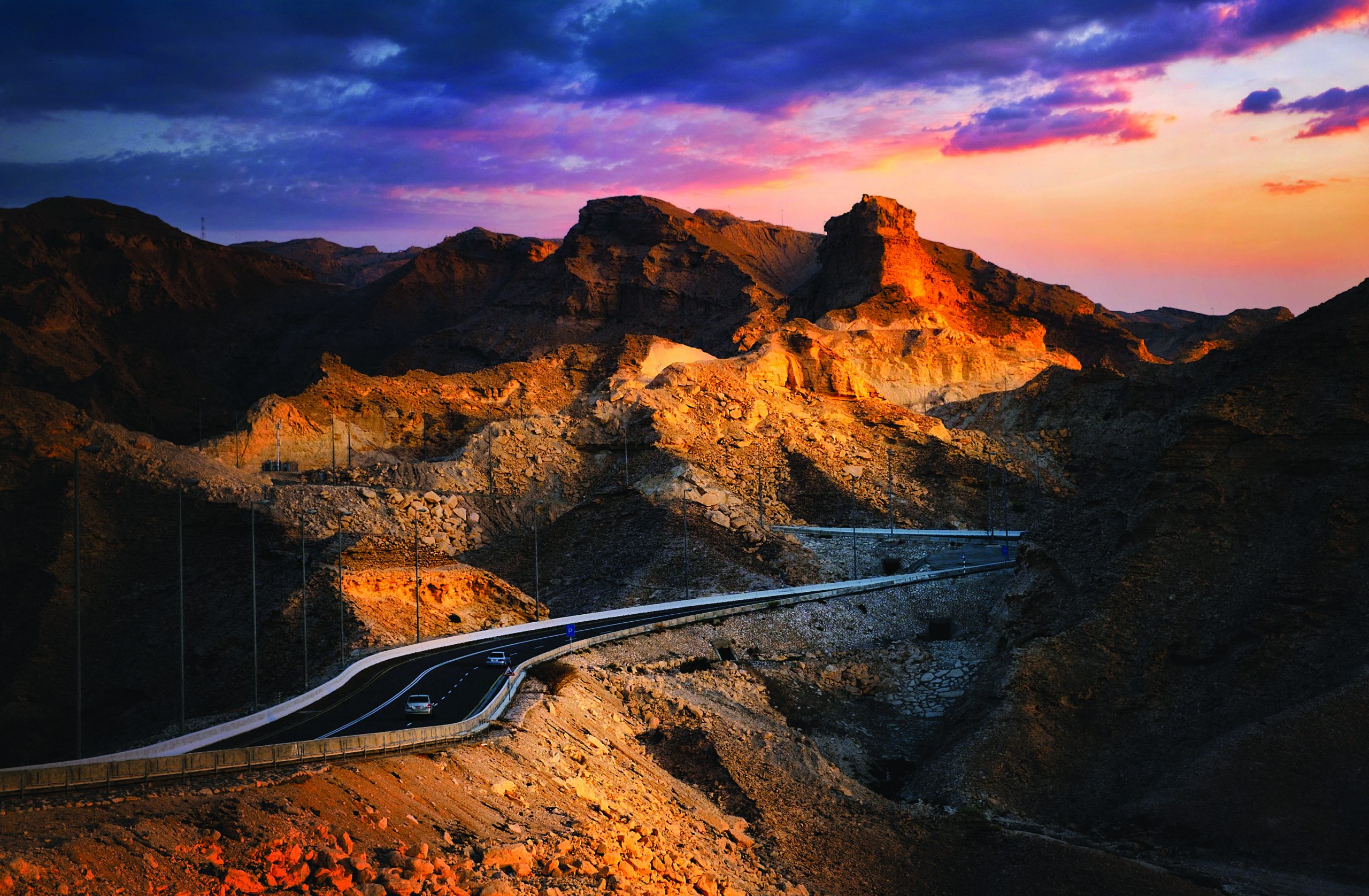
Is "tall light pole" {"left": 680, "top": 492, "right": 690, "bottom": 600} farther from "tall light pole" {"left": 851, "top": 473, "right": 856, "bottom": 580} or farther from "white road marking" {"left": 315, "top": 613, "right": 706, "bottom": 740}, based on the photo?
"white road marking" {"left": 315, "top": 613, "right": 706, "bottom": 740}

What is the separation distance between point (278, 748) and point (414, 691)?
1277 cm

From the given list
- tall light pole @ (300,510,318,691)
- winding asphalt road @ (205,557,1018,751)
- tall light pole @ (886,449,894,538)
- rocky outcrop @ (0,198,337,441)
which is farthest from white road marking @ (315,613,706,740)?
rocky outcrop @ (0,198,337,441)

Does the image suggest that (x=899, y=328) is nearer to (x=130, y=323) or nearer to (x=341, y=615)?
(x=130, y=323)

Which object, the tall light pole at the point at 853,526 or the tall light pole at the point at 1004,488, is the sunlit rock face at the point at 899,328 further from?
the tall light pole at the point at 853,526

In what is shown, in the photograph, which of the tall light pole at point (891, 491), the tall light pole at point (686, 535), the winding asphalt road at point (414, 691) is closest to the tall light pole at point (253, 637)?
the winding asphalt road at point (414, 691)

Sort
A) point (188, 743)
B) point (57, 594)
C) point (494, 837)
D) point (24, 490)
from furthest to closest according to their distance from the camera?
point (24, 490), point (57, 594), point (188, 743), point (494, 837)

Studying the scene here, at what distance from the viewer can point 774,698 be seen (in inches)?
1978

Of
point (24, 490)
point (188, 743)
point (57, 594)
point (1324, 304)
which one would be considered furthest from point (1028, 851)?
point (24, 490)

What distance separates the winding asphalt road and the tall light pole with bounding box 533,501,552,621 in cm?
424

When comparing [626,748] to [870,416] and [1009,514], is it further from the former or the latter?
[870,416]

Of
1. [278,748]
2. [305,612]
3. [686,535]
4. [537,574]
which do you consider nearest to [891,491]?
[686,535]

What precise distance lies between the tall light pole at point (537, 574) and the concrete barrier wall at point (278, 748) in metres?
5.01

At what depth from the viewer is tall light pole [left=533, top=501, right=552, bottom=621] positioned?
193 ft

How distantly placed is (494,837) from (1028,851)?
52.9 feet
